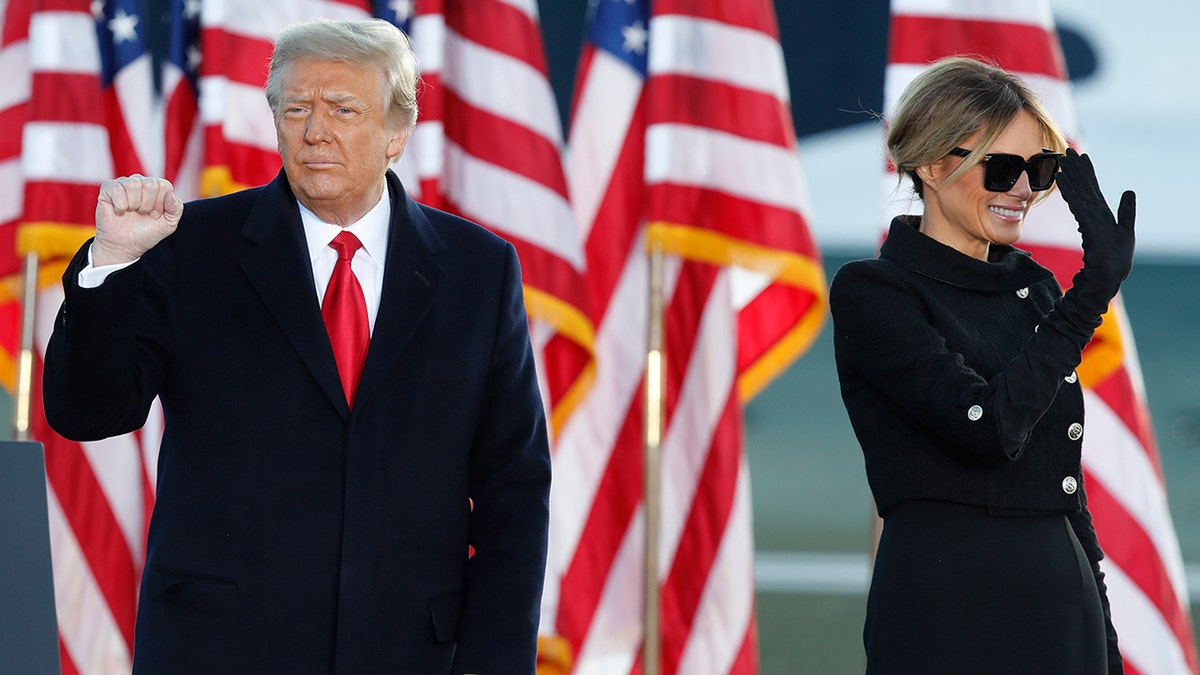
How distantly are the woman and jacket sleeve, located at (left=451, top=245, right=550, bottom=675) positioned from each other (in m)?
0.45

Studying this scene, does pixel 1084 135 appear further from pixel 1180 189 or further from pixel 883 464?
pixel 883 464

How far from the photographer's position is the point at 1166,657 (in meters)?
3.29

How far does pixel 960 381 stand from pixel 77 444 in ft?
9.48

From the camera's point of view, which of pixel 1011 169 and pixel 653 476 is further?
pixel 653 476

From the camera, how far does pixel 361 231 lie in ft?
6.19

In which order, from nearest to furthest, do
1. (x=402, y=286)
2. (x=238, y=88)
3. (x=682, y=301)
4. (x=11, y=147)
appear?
(x=402, y=286), (x=238, y=88), (x=682, y=301), (x=11, y=147)

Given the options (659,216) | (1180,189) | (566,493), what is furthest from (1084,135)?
(566,493)

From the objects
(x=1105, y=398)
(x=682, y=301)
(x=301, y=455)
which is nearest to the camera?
(x=301, y=455)

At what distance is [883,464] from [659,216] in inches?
77.0

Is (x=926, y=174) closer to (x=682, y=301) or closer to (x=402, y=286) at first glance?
(x=402, y=286)

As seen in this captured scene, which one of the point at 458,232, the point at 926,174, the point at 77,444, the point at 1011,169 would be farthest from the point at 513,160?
the point at 1011,169

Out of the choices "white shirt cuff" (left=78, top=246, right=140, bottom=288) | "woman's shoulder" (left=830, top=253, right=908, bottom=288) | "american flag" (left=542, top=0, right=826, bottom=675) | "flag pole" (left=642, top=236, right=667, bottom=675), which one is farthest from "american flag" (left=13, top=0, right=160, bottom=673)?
"woman's shoulder" (left=830, top=253, right=908, bottom=288)

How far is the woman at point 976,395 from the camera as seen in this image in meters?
1.67

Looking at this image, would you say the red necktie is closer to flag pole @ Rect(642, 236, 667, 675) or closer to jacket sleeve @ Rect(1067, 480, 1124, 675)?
jacket sleeve @ Rect(1067, 480, 1124, 675)
